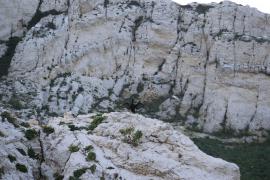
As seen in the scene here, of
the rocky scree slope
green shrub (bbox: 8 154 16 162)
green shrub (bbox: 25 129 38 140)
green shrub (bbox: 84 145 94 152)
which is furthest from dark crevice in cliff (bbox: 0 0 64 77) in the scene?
green shrub (bbox: 8 154 16 162)

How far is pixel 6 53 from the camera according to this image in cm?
8488

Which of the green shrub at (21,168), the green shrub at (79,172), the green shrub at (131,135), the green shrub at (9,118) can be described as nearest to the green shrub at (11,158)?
the green shrub at (21,168)

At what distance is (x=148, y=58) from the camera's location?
86.0 metres

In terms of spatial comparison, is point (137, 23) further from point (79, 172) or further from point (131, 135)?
point (79, 172)

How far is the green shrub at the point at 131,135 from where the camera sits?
36.9 metres

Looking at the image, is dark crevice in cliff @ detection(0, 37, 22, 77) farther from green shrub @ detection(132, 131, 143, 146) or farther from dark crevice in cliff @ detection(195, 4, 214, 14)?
green shrub @ detection(132, 131, 143, 146)

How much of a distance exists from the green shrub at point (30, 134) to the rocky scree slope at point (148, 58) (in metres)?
39.6

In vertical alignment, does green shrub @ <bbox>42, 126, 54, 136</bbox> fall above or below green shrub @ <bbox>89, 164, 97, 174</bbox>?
above

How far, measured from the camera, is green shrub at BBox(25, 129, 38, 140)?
120 ft

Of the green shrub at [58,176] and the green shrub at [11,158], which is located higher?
the green shrub at [11,158]

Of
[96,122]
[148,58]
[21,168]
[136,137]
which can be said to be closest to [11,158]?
[21,168]

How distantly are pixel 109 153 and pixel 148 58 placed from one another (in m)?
50.7

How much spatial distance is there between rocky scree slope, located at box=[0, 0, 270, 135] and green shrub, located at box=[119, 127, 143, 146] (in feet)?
130

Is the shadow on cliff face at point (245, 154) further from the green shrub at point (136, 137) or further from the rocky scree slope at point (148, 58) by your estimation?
the green shrub at point (136, 137)
